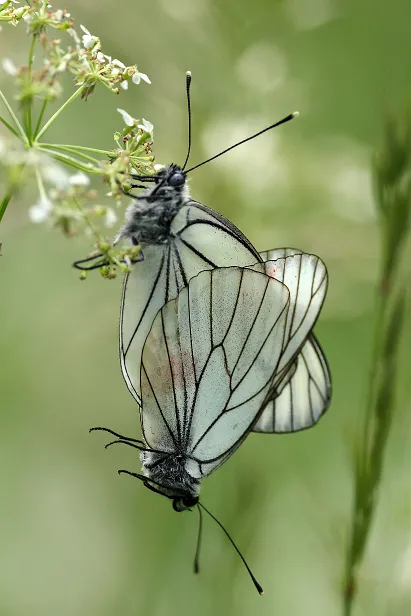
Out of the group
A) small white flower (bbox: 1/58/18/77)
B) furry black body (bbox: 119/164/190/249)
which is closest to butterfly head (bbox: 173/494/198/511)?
furry black body (bbox: 119/164/190/249)

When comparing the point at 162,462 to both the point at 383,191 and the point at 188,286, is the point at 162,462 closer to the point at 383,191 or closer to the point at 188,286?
the point at 188,286

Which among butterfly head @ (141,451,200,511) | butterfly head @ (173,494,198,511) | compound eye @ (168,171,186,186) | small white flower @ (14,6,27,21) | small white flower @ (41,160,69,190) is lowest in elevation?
butterfly head @ (173,494,198,511)

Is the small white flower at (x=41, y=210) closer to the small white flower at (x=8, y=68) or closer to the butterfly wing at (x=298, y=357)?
the small white flower at (x=8, y=68)

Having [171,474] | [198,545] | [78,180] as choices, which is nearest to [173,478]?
[171,474]

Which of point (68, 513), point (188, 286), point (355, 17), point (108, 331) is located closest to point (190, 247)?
point (188, 286)

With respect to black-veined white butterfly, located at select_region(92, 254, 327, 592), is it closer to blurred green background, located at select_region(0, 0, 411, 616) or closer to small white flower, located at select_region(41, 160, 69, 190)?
blurred green background, located at select_region(0, 0, 411, 616)

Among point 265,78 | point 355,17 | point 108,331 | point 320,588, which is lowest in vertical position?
point 320,588
